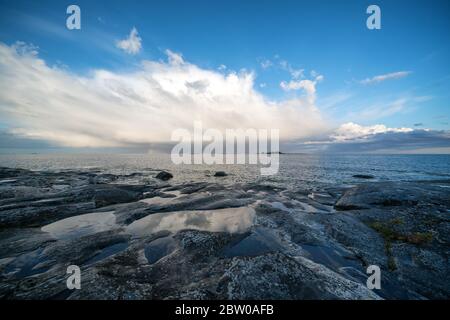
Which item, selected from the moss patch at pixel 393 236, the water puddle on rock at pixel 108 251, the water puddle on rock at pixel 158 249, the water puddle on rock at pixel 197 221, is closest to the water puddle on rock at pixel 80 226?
the water puddle on rock at pixel 197 221

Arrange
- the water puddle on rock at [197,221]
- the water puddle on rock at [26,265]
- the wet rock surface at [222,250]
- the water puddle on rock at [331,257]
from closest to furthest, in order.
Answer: the wet rock surface at [222,250], the water puddle on rock at [26,265], the water puddle on rock at [331,257], the water puddle on rock at [197,221]

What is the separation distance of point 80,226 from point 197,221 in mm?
7791

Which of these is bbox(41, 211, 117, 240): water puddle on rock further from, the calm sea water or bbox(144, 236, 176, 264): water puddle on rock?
the calm sea water

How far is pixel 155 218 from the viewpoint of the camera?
13898 mm

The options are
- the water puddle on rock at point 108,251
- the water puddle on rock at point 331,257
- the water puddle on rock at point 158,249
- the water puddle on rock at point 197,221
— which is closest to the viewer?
the water puddle on rock at point 331,257

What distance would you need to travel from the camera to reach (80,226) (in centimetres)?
1214

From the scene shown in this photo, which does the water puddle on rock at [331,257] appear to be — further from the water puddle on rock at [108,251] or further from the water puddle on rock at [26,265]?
the water puddle on rock at [26,265]

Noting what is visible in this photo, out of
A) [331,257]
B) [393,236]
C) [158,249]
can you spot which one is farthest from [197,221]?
[393,236]

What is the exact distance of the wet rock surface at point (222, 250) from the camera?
239 inches

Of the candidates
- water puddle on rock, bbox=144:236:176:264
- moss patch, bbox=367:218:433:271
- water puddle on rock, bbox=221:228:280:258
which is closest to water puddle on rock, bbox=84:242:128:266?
water puddle on rock, bbox=144:236:176:264

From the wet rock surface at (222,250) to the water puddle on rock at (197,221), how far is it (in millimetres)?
77

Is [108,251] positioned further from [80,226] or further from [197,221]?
[197,221]
